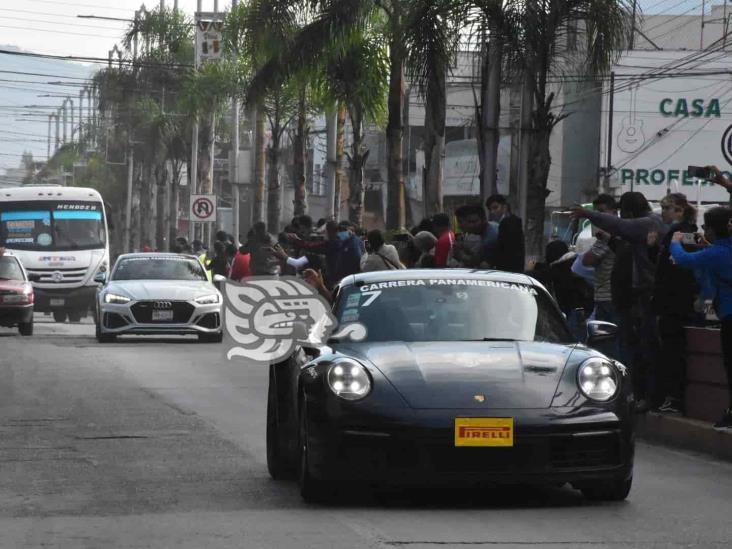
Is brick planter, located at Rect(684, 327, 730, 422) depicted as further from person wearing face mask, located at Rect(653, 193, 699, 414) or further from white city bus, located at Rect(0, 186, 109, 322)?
white city bus, located at Rect(0, 186, 109, 322)

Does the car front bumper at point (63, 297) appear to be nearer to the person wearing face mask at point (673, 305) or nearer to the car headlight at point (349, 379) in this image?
the person wearing face mask at point (673, 305)

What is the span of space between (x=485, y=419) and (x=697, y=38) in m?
57.5

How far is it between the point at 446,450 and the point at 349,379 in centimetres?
67

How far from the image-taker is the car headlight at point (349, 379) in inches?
348

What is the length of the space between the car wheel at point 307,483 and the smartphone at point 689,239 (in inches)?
178

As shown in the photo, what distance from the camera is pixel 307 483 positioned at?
8977 millimetres

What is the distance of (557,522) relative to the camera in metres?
8.37

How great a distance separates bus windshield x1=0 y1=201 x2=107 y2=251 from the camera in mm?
38375

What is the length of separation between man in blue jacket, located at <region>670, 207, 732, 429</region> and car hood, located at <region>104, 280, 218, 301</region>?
15120 millimetres

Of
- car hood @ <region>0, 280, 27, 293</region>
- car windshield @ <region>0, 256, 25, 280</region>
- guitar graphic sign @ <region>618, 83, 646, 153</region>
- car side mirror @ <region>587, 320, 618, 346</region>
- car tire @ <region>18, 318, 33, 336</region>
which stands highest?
guitar graphic sign @ <region>618, 83, 646, 153</region>

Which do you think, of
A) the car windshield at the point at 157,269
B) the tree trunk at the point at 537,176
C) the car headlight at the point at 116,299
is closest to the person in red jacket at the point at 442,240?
the tree trunk at the point at 537,176

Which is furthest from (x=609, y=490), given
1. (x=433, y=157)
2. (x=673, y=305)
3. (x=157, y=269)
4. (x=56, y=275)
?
(x=56, y=275)

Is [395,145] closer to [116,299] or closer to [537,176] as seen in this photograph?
[116,299]

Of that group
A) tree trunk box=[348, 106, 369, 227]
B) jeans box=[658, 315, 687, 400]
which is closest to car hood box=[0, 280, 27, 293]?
tree trunk box=[348, 106, 369, 227]
